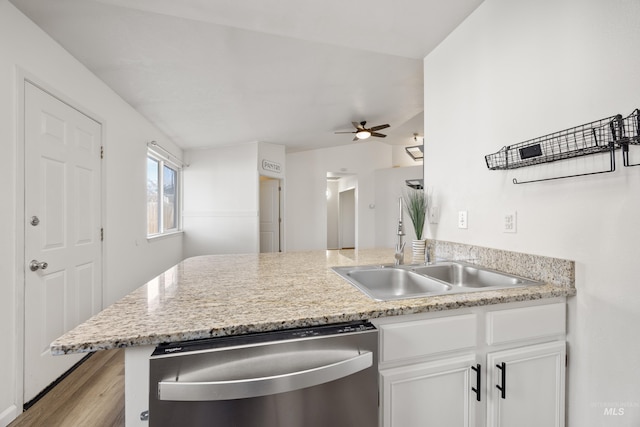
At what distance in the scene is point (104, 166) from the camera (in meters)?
2.48

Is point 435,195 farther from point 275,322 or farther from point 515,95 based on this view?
point 275,322

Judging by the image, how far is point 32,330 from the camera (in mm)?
1742

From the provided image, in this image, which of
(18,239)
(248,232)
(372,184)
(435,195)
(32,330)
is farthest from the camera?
(372,184)

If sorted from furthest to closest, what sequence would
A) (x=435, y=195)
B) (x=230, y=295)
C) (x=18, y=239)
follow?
(x=435, y=195), (x=18, y=239), (x=230, y=295)

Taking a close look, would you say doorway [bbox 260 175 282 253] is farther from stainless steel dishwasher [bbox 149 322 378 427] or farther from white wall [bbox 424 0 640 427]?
stainless steel dishwasher [bbox 149 322 378 427]

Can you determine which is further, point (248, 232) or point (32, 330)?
point (248, 232)

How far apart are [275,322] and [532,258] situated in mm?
1284

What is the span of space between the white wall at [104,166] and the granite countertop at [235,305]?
104cm

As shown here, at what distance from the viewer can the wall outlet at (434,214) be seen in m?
2.06

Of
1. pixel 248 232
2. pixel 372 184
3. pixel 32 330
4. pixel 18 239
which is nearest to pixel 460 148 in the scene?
pixel 18 239

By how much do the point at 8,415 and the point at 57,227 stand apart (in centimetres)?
111

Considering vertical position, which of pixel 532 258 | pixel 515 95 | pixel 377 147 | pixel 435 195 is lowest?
pixel 532 258

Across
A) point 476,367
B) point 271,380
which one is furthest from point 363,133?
point 271,380

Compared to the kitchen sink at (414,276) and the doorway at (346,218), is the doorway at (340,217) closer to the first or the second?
the doorway at (346,218)
